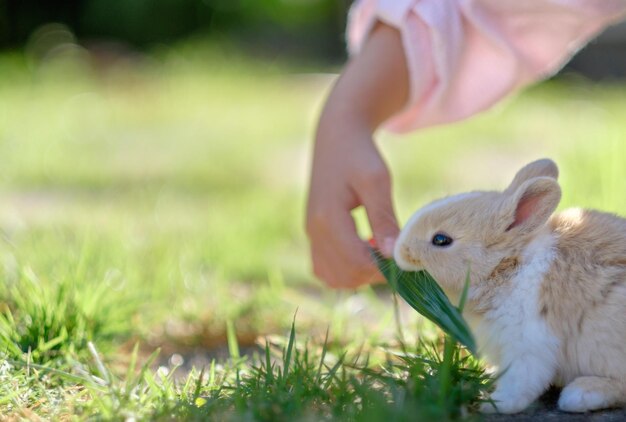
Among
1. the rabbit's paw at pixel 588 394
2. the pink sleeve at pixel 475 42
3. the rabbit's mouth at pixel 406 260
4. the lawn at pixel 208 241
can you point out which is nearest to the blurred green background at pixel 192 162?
the lawn at pixel 208 241

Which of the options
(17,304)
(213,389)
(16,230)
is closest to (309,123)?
(16,230)

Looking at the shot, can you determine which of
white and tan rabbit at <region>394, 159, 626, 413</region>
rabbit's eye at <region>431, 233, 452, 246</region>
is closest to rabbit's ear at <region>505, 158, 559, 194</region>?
white and tan rabbit at <region>394, 159, 626, 413</region>

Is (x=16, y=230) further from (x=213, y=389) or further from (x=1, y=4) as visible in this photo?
(x=1, y=4)

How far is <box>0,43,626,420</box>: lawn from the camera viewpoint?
5.13ft

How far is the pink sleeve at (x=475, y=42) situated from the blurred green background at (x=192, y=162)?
0.55 m

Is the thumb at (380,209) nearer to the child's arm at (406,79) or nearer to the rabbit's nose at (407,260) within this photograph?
the child's arm at (406,79)

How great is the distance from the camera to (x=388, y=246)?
178 centimetres

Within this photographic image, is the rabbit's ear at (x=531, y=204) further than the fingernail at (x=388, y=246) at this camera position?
No

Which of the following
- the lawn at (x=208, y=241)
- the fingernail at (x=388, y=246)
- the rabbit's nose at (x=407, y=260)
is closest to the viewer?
the lawn at (x=208, y=241)

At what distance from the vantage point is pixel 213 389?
1.58 m

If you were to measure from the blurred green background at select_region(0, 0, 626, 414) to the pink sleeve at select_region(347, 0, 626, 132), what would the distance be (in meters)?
0.55

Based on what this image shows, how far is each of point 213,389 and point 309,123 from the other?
13.6 feet

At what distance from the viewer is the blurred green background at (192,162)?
2270 mm

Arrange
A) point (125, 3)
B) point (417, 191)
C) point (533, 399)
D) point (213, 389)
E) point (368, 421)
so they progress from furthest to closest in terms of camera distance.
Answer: point (125, 3)
point (417, 191)
point (213, 389)
point (533, 399)
point (368, 421)
